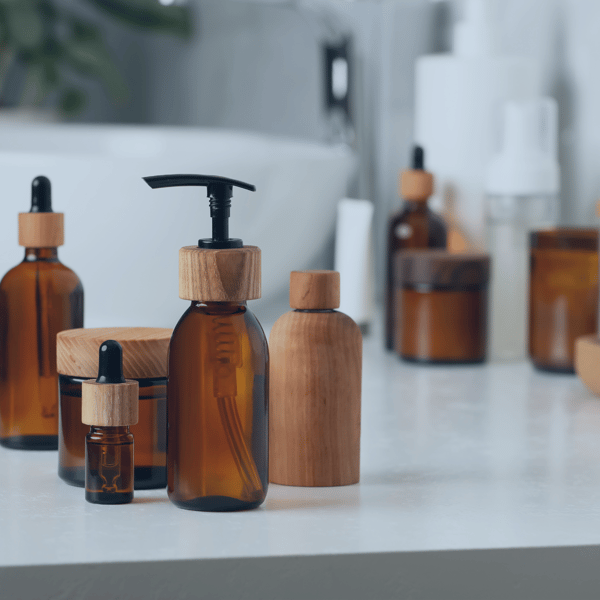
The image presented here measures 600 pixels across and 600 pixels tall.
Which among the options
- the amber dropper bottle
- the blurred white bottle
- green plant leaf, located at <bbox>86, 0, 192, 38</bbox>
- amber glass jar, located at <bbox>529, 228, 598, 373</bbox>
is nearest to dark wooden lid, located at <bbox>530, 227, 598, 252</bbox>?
amber glass jar, located at <bbox>529, 228, 598, 373</bbox>

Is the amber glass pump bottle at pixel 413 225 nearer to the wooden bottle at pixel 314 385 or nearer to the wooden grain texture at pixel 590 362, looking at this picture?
the wooden grain texture at pixel 590 362

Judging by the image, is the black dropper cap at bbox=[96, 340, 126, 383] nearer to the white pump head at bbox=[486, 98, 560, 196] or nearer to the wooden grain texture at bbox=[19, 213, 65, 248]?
the wooden grain texture at bbox=[19, 213, 65, 248]

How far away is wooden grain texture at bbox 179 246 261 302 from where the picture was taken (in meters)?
0.41

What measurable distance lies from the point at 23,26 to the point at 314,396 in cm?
134

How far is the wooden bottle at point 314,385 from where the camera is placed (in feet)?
1.54

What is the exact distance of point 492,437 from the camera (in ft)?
2.02

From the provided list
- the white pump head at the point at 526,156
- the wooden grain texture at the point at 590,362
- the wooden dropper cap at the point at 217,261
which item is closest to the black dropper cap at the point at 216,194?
the wooden dropper cap at the point at 217,261

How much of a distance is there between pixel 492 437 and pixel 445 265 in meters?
0.24

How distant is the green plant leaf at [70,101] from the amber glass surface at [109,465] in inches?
50.6

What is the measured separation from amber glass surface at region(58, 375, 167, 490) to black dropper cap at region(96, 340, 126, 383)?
0.09 feet

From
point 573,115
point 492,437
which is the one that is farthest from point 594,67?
point 492,437

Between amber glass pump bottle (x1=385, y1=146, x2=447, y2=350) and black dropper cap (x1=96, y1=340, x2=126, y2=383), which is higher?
amber glass pump bottle (x1=385, y1=146, x2=447, y2=350)

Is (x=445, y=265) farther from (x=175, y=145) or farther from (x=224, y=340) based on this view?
(x=175, y=145)

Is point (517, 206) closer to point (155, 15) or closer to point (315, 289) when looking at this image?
A: point (315, 289)
